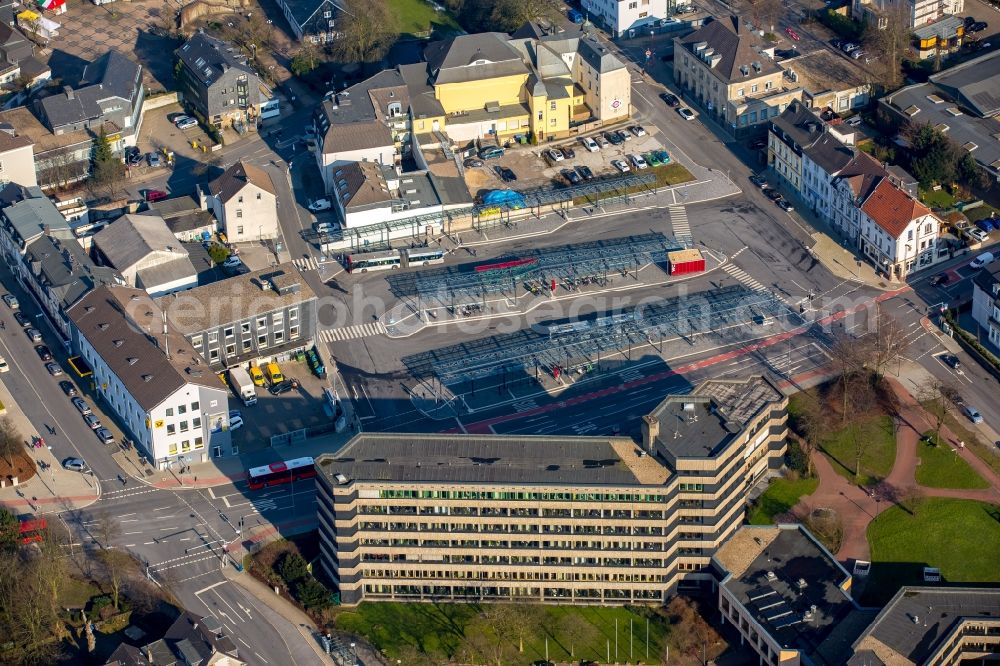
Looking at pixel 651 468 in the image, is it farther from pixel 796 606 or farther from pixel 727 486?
pixel 796 606

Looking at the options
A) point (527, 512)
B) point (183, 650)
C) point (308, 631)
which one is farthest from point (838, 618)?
point (183, 650)

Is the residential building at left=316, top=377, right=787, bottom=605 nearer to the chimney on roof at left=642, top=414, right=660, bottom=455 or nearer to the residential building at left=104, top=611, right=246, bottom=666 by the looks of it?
the chimney on roof at left=642, top=414, right=660, bottom=455

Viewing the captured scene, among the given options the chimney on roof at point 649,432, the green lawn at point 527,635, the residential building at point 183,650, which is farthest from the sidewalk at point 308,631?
the chimney on roof at point 649,432

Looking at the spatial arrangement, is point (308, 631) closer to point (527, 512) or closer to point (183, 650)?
point (183, 650)

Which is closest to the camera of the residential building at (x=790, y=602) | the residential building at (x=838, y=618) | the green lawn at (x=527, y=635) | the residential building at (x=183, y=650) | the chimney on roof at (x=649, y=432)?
the residential building at (x=838, y=618)

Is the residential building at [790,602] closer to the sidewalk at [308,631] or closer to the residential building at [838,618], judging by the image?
the residential building at [838,618]

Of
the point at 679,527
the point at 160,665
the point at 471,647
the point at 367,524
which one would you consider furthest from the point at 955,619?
the point at 160,665

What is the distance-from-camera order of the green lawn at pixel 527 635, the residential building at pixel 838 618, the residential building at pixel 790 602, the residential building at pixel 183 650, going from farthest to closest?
the green lawn at pixel 527 635 → the residential building at pixel 790 602 → the residential building at pixel 183 650 → the residential building at pixel 838 618

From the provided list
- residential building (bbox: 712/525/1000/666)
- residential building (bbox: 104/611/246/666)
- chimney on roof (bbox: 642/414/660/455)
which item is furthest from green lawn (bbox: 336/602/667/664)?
chimney on roof (bbox: 642/414/660/455)
